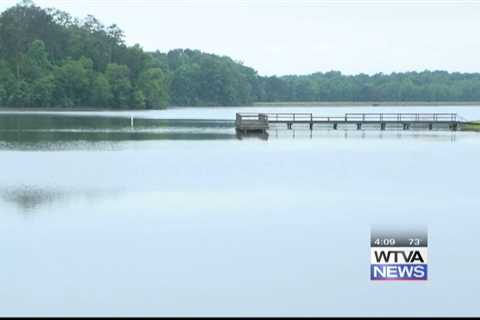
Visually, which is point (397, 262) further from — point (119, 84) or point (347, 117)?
point (119, 84)

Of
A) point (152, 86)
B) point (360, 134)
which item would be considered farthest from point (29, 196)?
point (152, 86)

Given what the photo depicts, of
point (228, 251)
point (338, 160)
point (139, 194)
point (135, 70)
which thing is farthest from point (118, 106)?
point (228, 251)

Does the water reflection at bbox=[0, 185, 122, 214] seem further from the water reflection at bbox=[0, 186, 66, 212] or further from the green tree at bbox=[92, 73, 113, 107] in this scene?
the green tree at bbox=[92, 73, 113, 107]

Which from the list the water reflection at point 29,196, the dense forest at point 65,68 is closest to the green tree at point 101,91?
the dense forest at point 65,68

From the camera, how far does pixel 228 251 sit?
23.1m

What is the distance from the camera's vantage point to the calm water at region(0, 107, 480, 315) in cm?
1864

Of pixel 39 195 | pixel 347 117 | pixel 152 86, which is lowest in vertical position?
pixel 39 195

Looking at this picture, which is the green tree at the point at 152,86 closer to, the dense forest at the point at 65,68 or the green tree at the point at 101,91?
the dense forest at the point at 65,68

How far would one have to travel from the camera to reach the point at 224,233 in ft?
83.8

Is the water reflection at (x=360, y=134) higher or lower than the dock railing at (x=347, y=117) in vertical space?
lower

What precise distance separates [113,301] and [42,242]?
6.47 m

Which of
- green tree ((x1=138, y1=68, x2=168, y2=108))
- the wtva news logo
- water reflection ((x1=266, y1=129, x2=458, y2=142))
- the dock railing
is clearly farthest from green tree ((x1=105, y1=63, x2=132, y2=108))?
the wtva news logo

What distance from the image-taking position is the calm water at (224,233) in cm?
1864

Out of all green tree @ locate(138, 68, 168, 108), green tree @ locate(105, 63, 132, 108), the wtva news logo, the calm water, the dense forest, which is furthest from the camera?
green tree @ locate(138, 68, 168, 108)
